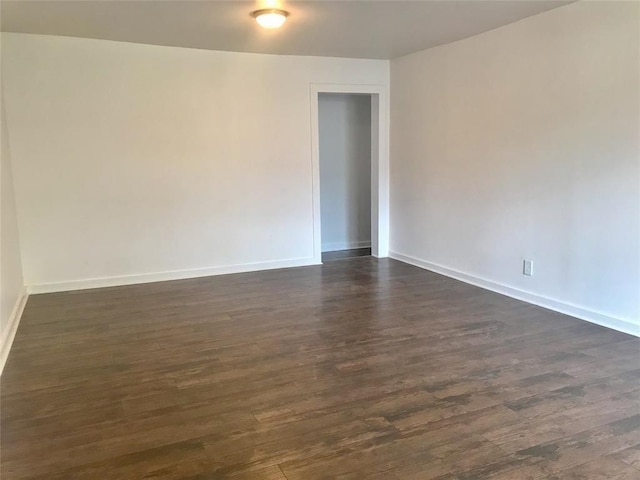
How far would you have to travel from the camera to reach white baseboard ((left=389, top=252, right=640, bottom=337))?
3.63 meters

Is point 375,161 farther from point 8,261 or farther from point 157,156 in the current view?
point 8,261

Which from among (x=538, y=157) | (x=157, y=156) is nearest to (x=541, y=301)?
(x=538, y=157)

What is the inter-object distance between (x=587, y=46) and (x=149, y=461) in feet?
12.5

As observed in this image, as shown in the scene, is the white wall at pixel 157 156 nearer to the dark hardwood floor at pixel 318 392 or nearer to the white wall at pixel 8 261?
the white wall at pixel 8 261

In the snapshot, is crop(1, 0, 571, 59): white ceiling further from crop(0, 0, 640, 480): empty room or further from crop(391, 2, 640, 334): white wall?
crop(391, 2, 640, 334): white wall

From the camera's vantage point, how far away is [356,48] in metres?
5.20

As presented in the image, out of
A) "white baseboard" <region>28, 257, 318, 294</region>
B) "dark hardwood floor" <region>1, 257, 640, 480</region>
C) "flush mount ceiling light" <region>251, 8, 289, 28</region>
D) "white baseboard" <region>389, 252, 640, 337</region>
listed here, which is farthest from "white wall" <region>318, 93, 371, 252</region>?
"flush mount ceiling light" <region>251, 8, 289, 28</region>

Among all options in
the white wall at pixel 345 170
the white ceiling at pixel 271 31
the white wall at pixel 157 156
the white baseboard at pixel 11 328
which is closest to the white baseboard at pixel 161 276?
the white wall at pixel 157 156

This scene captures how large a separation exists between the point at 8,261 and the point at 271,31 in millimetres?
2846

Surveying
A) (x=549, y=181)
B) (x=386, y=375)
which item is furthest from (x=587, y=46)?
(x=386, y=375)

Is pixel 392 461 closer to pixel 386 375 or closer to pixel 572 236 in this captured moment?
pixel 386 375

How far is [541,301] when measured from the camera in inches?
167

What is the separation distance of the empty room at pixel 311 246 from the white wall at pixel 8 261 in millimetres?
62

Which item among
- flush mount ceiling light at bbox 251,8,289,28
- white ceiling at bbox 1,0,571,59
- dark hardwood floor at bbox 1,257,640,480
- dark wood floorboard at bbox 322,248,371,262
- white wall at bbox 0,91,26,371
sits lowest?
dark hardwood floor at bbox 1,257,640,480
